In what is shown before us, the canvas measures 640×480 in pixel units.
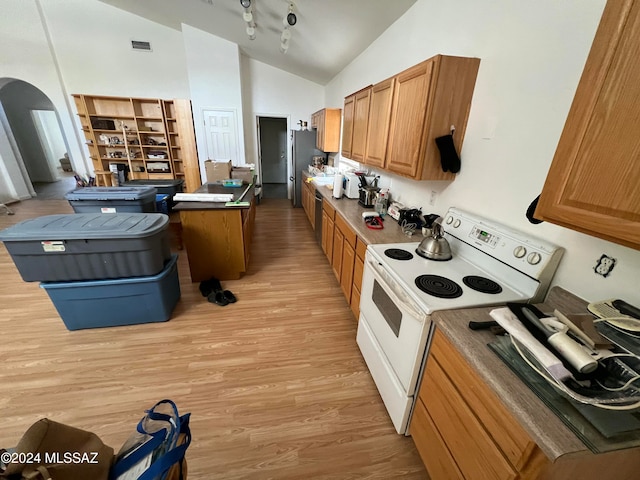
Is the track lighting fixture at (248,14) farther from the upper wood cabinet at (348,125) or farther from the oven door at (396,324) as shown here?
the oven door at (396,324)

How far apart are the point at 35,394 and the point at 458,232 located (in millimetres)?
2895

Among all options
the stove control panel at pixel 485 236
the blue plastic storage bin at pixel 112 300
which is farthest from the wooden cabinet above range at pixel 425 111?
the blue plastic storage bin at pixel 112 300

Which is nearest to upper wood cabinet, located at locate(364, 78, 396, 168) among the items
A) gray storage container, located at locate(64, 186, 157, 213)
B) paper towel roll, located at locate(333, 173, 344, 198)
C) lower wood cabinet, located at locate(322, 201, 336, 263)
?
paper towel roll, located at locate(333, 173, 344, 198)

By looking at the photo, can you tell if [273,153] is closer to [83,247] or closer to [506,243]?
[83,247]

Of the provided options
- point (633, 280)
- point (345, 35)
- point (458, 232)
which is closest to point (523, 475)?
point (633, 280)

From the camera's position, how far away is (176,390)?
1627 mm

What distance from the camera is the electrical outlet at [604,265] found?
0.99m

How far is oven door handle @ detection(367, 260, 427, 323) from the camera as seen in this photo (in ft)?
3.80

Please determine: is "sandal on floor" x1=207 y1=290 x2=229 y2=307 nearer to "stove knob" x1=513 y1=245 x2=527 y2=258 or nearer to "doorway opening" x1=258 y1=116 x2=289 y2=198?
"stove knob" x1=513 y1=245 x2=527 y2=258

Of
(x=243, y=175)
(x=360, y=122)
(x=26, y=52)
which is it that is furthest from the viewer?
(x=26, y=52)

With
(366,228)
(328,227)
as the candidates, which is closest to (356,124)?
(328,227)

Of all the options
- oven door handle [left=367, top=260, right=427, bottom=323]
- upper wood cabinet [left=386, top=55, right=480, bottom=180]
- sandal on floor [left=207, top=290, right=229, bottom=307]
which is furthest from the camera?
sandal on floor [left=207, top=290, right=229, bottom=307]

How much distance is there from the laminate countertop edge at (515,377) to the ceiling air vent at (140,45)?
716 cm

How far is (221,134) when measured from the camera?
543cm
